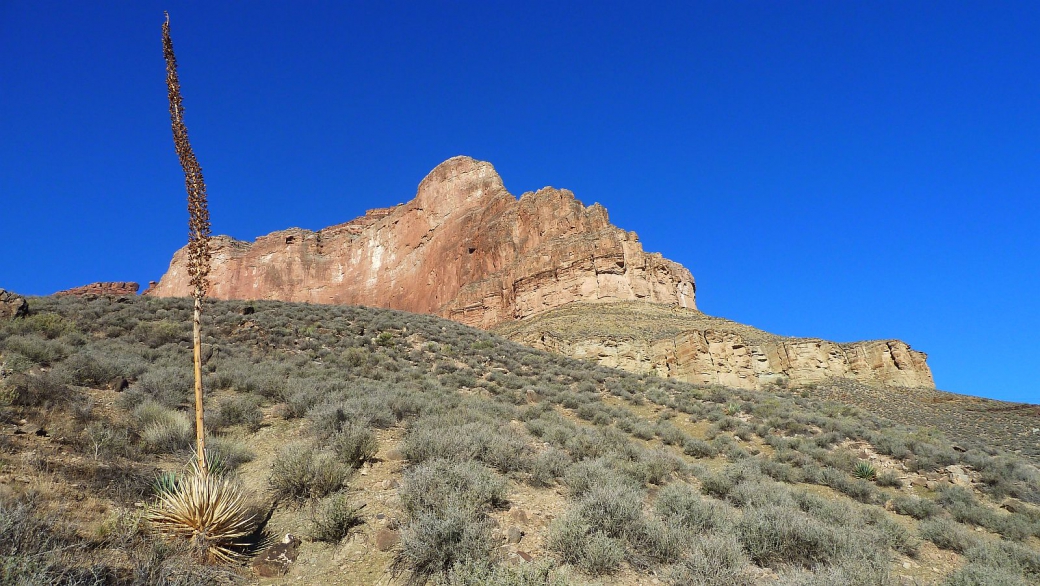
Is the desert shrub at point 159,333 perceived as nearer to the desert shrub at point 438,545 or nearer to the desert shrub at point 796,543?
the desert shrub at point 438,545

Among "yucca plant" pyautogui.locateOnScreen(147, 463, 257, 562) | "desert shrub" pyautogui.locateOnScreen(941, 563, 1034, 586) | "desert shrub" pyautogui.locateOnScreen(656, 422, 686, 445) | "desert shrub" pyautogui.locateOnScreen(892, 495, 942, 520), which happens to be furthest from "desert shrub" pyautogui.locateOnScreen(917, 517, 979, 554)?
"yucca plant" pyautogui.locateOnScreen(147, 463, 257, 562)

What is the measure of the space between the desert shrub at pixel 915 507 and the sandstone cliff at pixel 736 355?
22.1 metres

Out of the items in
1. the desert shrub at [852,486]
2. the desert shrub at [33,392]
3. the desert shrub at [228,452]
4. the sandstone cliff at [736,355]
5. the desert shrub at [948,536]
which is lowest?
the desert shrub at [948,536]

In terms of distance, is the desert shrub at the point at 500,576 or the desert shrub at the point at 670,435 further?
the desert shrub at the point at 670,435

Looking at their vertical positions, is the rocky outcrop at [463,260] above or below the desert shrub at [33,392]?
above

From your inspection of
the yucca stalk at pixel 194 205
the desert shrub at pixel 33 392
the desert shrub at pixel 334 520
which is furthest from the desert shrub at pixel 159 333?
the desert shrub at pixel 334 520

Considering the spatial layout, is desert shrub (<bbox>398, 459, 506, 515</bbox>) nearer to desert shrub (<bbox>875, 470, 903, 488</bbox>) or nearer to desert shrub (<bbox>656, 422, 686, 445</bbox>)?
desert shrub (<bbox>656, 422, 686, 445</bbox>)

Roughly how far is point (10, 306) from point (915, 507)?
75.8 feet

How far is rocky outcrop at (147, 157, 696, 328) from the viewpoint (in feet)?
184

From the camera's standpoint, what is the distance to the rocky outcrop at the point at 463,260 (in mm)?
55969

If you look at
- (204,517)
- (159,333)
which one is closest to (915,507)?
(204,517)

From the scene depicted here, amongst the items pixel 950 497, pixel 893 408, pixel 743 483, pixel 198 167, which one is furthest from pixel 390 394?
pixel 893 408

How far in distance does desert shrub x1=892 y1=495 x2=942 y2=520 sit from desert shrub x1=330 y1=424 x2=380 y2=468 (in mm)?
10465

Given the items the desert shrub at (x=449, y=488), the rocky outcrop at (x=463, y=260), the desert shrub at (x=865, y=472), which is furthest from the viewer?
the rocky outcrop at (x=463, y=260)
